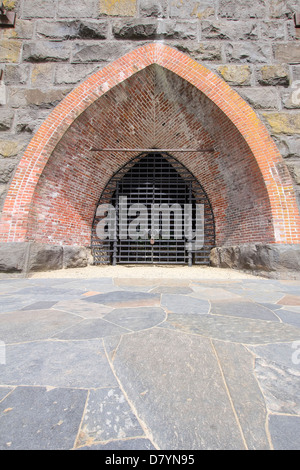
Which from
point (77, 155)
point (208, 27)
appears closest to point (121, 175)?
point (77, 155)

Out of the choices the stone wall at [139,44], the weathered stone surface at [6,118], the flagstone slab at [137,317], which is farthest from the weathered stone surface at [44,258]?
the flagstone slab at [137,317]

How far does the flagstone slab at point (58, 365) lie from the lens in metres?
0.86

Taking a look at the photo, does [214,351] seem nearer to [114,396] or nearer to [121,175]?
[114,396]

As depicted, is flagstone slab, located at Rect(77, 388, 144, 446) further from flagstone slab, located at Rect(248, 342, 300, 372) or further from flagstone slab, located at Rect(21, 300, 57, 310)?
flagstone slab, located at Rect(21, 300, 57, 310)

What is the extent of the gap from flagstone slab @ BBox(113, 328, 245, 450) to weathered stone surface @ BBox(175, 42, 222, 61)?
576 cm

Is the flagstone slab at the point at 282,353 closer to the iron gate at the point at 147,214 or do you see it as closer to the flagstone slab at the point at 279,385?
the flagstone slab at the point at 279,385

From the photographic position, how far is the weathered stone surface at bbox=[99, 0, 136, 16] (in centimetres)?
496

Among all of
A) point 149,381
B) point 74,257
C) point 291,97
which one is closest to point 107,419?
point 149,381

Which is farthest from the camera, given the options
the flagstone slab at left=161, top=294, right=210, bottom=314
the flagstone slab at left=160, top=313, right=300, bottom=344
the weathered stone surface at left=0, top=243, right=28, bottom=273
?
the weathered stone surface at left=0, top=243, right=28, bottom=273

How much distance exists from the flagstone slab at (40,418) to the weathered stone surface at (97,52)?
19.6 feet

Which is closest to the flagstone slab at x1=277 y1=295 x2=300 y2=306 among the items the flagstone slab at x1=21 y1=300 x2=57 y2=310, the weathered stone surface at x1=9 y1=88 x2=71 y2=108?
the flagstone slab at x1=21 y1=300 x2=57 y2=310

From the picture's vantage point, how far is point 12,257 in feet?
13.5

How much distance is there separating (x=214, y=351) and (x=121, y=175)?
6379mm

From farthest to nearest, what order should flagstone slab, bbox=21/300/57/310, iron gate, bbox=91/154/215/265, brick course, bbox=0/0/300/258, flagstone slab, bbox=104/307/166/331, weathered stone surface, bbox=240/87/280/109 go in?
iron gate, bbox=91/154/215/265
weathered stone surface, bbox=240/87/280/109
brick course, bbox=0/0/300/258
flagstone slab, bbox=21/300/57/310
flagstone slab, bbox=104/307/166/331
